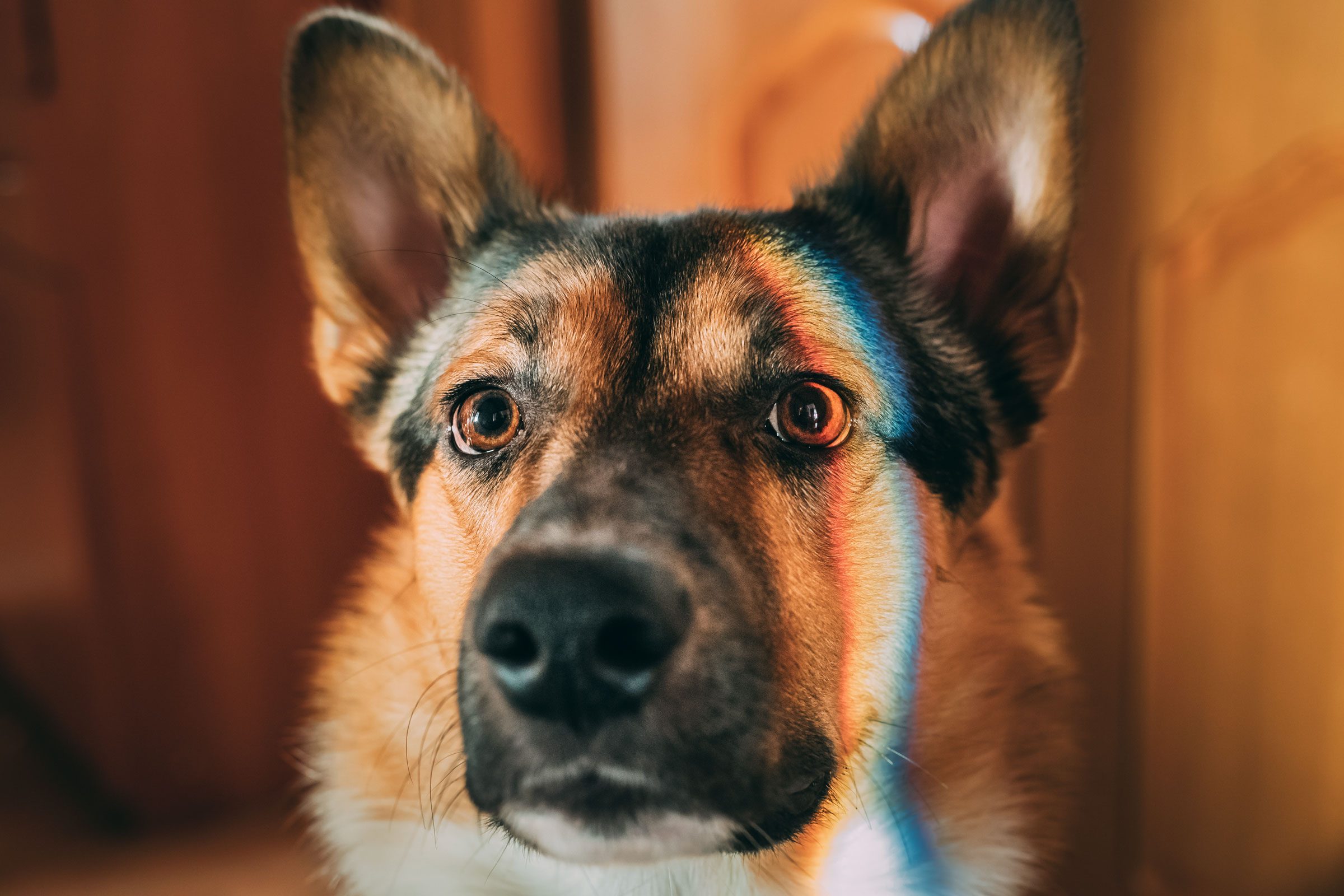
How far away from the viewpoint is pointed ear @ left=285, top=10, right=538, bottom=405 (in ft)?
3.73

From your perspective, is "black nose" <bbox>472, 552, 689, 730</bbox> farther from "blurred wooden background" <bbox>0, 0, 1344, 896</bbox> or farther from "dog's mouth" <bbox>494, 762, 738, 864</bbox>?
"blurred wooden background" <bbox>0, 0, 1344, 896</bbox>

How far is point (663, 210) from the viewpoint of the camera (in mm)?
1457

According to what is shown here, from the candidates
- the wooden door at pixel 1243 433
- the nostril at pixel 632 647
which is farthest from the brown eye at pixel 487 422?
the wooden door at pixel 1243 433

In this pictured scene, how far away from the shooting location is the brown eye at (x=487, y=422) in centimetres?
106

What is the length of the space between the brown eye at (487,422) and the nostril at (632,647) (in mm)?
396

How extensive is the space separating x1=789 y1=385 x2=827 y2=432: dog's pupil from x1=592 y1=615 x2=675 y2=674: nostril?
0.36 m

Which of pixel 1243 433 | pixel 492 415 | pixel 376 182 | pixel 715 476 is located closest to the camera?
pixel 715 476

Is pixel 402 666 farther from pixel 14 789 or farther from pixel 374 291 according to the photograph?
pixel 14 789

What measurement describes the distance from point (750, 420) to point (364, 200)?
2.18 ft

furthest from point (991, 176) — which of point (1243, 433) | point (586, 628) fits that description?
point (586, 628)

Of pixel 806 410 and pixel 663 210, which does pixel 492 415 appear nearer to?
pixel 806 410

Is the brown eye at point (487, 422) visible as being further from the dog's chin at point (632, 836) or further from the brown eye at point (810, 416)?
the dog's chin at point (632, 836)

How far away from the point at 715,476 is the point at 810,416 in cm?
16

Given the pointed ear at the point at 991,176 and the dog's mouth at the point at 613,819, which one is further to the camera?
the pointed ear at the point at 991,176
